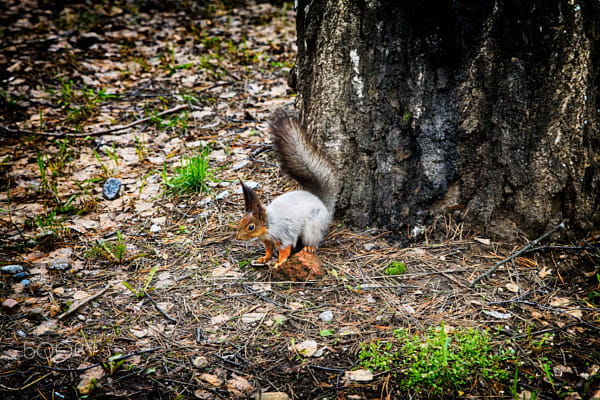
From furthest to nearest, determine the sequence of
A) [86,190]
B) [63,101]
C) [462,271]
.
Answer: [63,101]
[86,190]
[462,271]

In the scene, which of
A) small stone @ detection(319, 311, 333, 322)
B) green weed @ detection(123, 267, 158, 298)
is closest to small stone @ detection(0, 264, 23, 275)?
green weed @ detection(123, 267, 158, 298)

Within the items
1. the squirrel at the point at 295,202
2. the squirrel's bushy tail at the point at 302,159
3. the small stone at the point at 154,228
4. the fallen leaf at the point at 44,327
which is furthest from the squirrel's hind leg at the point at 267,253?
the fallen leaf at the point at 44,327

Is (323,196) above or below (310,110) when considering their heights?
below

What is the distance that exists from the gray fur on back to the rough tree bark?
11.0 inches

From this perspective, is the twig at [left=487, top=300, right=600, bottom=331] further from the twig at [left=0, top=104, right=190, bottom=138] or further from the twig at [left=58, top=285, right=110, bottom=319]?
the twig at [left=0, top=104, right=190, bottom=138]

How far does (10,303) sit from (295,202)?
1.73 meters

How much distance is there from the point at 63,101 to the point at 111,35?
2.06m

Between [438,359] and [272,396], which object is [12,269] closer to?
[272,396]

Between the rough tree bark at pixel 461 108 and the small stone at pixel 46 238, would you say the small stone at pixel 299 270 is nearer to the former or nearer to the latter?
the rough tree bark at pixel 461 108

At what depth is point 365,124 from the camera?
2.64 metres

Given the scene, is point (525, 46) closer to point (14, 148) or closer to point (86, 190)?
point (86, 190)

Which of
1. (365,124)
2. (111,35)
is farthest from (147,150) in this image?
(111,35)

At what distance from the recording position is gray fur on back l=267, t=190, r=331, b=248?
2.56 meters

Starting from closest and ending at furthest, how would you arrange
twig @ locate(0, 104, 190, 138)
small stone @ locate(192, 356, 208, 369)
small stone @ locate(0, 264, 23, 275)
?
small stone @ locate(192, 356, 208, 369), small stone @ locate(0, 264, 23, 275), twig @ locate(0, 104, 190, 138)
